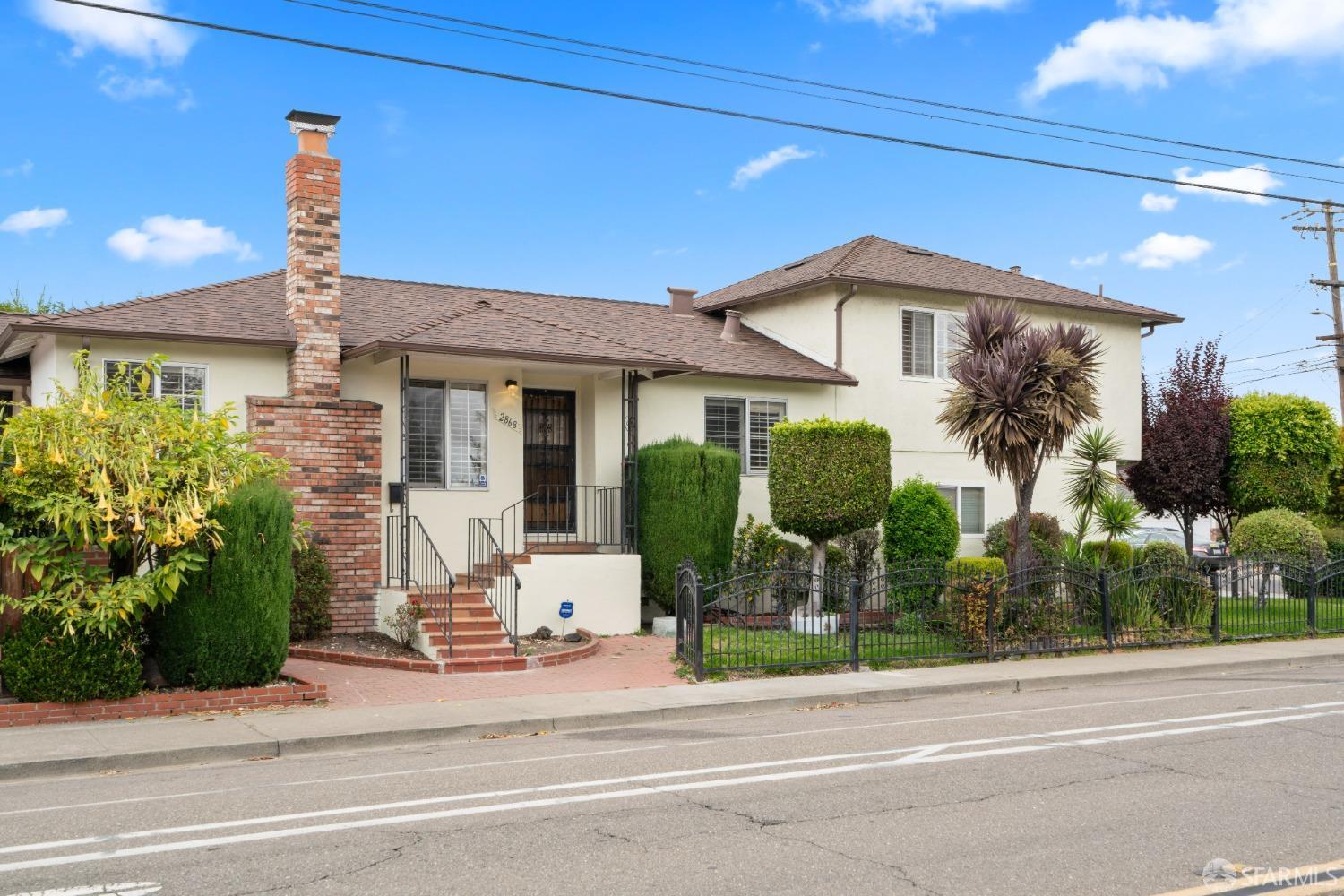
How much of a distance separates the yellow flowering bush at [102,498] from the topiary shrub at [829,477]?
27.9ft

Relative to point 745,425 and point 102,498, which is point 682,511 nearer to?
point 745,425

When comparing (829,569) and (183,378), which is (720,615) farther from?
(183,378)

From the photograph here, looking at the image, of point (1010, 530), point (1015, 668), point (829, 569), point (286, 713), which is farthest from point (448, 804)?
point (1010, 530)

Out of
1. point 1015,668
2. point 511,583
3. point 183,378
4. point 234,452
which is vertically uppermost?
point 183,378

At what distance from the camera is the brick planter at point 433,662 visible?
14062mm

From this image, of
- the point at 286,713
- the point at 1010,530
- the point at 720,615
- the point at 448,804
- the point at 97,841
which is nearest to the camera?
the point at 97,841

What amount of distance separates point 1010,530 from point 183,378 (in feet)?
44.4

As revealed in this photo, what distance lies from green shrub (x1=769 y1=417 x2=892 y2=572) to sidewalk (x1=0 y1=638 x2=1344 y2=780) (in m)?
3.10

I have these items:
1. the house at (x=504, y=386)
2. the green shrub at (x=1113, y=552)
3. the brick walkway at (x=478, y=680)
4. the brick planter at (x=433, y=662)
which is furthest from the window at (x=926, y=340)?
the brick planter at (x=433, y=662)

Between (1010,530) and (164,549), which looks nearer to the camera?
(164,549)

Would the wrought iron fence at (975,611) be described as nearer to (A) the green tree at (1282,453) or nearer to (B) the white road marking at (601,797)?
(B) the white road marking at (601,797)

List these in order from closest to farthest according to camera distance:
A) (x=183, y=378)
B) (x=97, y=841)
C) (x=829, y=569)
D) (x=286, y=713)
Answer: (x=97, y=841) < (x=286, y=713) < (x=183, y=378) < (x=829, y=569)

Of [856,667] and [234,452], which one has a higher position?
[234,452]

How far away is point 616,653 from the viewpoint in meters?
15.8
